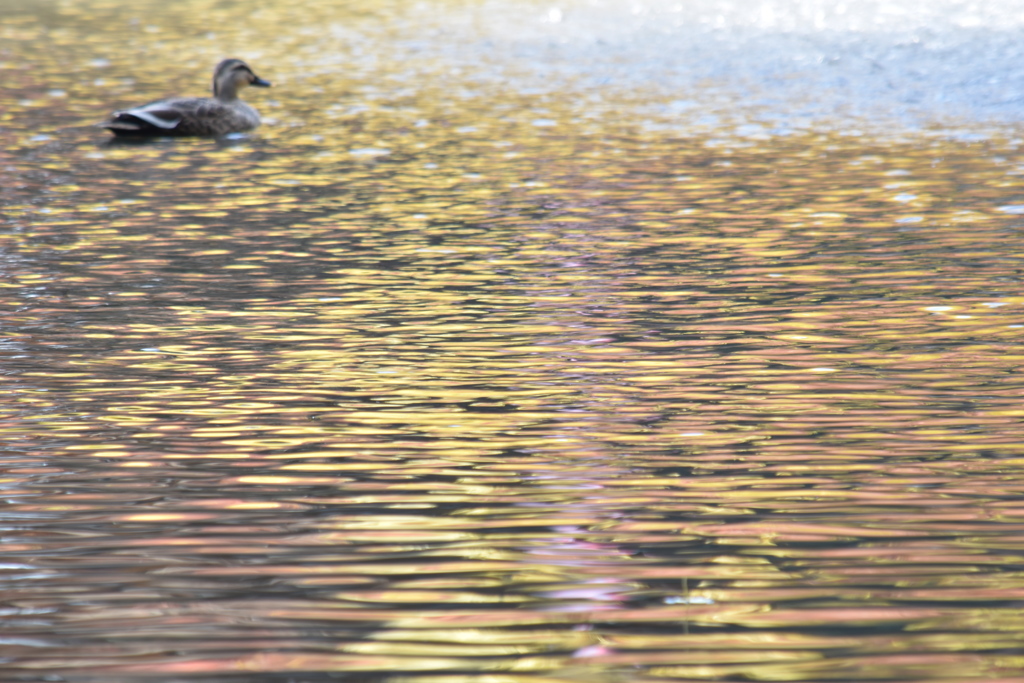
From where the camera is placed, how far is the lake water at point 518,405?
3096 mm

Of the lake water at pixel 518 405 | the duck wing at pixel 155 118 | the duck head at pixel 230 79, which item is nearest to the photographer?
the lake water at pixel 518 405

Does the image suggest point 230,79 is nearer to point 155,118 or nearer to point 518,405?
point 155,118

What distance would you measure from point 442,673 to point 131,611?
79cm

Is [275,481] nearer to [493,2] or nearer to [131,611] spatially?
[131,611]

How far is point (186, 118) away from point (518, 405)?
7.57 m

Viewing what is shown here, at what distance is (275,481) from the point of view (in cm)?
400

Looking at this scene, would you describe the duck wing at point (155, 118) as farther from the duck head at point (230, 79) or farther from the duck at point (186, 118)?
the duck head at point (230, 79)

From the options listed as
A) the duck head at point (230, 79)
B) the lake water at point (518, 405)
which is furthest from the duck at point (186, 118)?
the lake water at point (518, 405)

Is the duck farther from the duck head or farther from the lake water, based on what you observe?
the lake water

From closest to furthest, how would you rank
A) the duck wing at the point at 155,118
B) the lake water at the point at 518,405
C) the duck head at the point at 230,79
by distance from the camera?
the lake water at the point at 518,405 < the duck wing at the point at 155,118 < the duck head at the point at 230,79

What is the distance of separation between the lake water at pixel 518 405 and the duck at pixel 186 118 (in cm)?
38

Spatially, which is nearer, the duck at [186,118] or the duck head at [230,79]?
the duck at [186,118]

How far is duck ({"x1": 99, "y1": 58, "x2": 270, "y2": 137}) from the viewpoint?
36.4 ft

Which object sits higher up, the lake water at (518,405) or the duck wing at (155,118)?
the lake water at (518,405)
